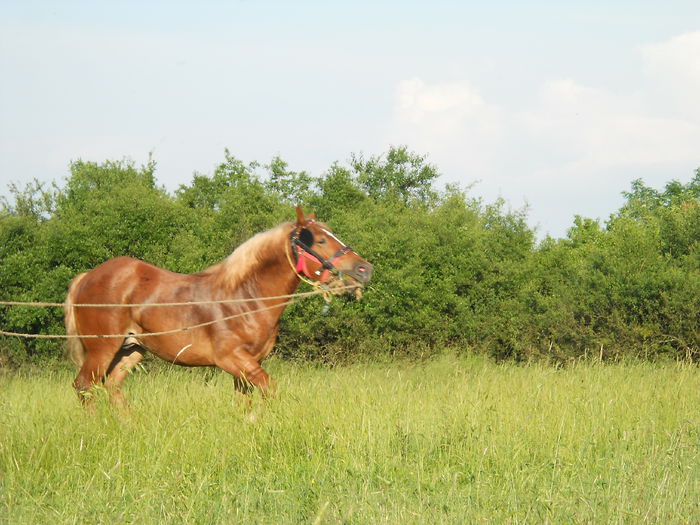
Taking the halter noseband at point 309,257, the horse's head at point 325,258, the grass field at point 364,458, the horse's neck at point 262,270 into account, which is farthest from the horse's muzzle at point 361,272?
the grass field at point 364,458

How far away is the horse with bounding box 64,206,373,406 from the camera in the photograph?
7.93 m

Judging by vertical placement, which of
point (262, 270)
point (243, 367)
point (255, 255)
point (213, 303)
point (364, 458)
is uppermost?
point (255, 255)

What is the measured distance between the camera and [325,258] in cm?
788

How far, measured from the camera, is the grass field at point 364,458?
4.73 meters

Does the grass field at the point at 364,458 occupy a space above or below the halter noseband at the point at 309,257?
below

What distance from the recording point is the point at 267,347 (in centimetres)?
828

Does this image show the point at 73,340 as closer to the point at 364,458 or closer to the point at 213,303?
the point at 213,303

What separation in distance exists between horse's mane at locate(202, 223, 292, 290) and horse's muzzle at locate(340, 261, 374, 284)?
0.83 metres

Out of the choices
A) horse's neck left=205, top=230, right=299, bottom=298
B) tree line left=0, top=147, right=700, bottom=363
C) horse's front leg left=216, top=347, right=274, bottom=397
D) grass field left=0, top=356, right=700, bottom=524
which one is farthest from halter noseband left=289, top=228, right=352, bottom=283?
tree line left=0, top=147, right=700, bottom=363

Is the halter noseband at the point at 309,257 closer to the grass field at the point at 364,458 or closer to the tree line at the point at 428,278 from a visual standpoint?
the grass field at the point at 364,458

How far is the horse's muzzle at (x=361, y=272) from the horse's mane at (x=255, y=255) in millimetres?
833

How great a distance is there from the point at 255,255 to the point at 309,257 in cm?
66

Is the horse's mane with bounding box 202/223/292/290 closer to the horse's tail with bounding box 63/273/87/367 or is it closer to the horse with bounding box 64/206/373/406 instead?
the horse with bounding box 64/206/373/406

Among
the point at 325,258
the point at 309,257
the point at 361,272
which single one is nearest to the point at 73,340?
the point at 309,257
